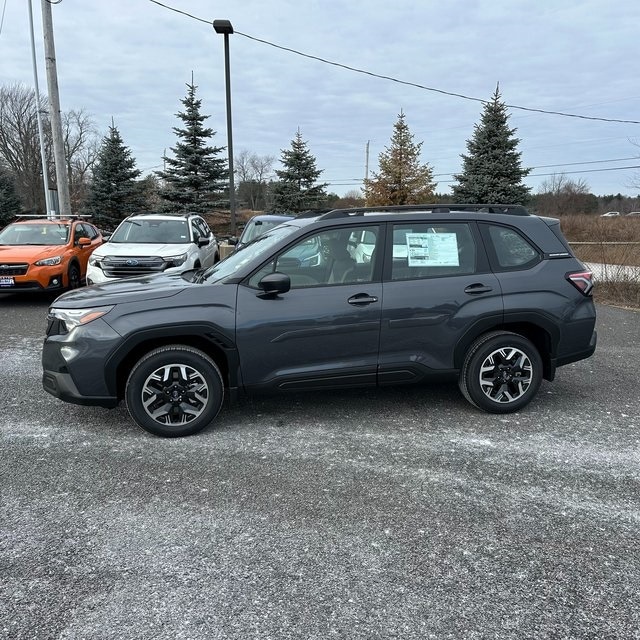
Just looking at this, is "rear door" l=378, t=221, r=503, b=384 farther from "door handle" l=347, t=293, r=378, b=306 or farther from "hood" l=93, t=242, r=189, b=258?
"hood" l=93, t=242, r=189, b=258

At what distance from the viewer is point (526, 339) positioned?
172 inches

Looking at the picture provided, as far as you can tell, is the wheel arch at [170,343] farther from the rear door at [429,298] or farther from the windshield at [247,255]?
the rear door at [429,298]

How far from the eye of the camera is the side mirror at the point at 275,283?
3890mm

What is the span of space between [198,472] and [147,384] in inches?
32.4

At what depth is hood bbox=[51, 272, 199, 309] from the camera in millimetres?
3945

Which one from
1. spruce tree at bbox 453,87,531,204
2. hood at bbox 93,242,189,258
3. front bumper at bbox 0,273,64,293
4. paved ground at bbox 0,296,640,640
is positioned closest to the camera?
paved ground at bbox 0,296,640,640

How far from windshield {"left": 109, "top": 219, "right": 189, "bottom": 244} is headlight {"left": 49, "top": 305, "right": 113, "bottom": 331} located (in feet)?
21.7

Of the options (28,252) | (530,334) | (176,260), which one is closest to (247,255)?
(530,334)

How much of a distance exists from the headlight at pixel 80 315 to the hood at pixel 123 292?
0.04m

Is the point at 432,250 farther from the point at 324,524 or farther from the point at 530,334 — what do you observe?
the point at 324,524

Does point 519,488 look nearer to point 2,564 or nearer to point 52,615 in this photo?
point 52,615

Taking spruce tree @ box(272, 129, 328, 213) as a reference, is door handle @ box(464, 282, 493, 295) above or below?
below

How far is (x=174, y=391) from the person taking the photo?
391 centimetres

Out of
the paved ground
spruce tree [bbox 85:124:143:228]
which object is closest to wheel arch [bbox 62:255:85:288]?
the paved ground
